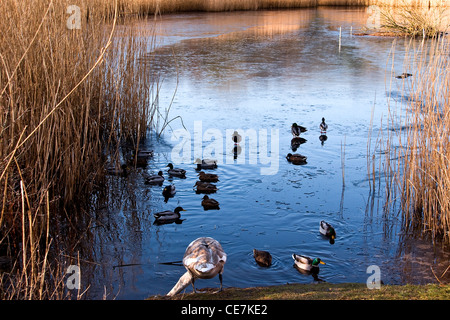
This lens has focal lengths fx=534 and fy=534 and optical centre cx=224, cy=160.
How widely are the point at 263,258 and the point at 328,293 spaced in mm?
1039

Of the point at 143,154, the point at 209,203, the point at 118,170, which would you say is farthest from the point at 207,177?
the point at 143,154

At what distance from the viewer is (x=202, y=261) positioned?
13.1 ft

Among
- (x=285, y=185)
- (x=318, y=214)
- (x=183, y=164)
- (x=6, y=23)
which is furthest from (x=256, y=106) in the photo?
(x=6, y=23)

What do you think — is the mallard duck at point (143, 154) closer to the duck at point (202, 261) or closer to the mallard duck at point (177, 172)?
the mallard duck at point (177, 172)

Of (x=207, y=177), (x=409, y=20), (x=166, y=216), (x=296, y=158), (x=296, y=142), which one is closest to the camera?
(x=166, y=216)

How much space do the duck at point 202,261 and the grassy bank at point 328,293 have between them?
106 millimetres

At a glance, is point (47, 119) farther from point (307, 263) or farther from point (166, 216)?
point (307, 263)

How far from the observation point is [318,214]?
6.10 metres

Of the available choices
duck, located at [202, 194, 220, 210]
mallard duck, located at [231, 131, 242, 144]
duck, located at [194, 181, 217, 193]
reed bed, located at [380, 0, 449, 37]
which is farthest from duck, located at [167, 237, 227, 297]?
reed bed, located at [380, 0, 449, 37]

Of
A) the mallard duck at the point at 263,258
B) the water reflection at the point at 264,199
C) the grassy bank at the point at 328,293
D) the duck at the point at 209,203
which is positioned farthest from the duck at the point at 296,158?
the grassy bank at the point at 328,293

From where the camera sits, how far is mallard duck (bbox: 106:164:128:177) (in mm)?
7184

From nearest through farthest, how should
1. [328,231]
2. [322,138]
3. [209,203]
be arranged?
[328,231], [209,203], [322,138]

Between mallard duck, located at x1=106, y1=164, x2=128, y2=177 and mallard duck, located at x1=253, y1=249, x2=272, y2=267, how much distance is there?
2928 mm
